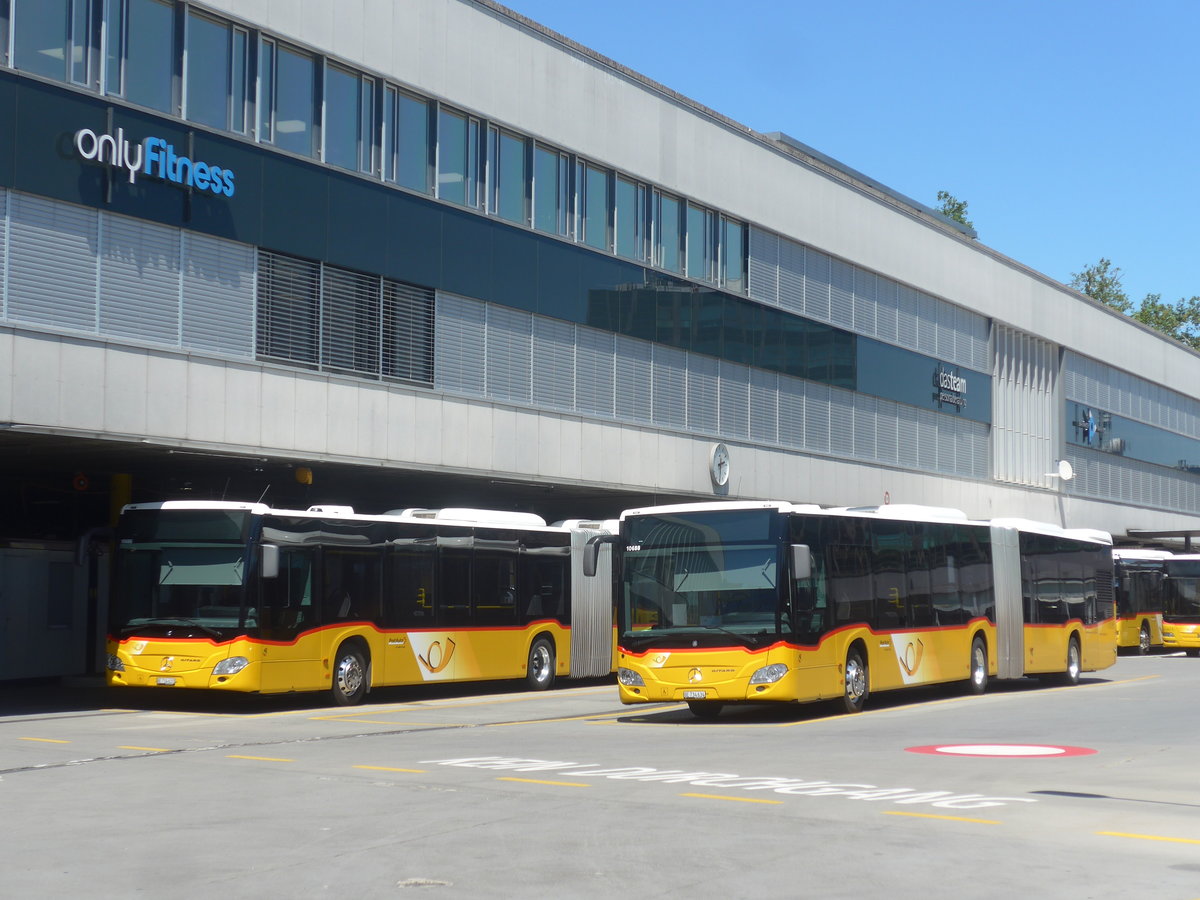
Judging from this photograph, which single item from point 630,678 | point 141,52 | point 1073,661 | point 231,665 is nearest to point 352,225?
point 141,52

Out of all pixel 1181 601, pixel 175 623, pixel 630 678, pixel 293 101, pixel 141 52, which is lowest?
pixel 630 678

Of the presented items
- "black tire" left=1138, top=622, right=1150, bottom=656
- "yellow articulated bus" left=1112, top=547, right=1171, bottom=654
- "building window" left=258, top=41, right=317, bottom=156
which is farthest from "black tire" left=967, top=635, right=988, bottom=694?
"black tire" left=1138, top=622, right=1150, bottom=656

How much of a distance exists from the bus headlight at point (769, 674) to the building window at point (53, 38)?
13.2m

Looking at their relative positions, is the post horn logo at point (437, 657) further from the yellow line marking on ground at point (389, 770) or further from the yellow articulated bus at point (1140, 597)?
the yellow articulated bus at point (1140, 597)

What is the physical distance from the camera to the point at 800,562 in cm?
A: 2073

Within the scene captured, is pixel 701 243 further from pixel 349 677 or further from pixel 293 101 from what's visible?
pixel 349 677

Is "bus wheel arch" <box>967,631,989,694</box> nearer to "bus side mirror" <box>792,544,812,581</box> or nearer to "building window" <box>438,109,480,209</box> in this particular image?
"bus side mirror" <box>792,544,812,581</box>

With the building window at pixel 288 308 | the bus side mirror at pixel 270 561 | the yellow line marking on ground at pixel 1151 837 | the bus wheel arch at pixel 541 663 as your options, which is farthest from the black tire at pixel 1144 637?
the yellow line marking on ground at pixel 1151 837

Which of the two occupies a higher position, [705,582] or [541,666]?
[705,582]

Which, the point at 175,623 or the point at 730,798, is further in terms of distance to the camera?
the point at 175,623

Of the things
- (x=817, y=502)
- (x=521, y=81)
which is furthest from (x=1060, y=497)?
(x=521, y=81)

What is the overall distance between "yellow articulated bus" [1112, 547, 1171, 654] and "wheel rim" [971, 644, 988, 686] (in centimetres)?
2208

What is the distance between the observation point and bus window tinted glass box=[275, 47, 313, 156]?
2677 centimetres

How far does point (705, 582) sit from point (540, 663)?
8.27 m
